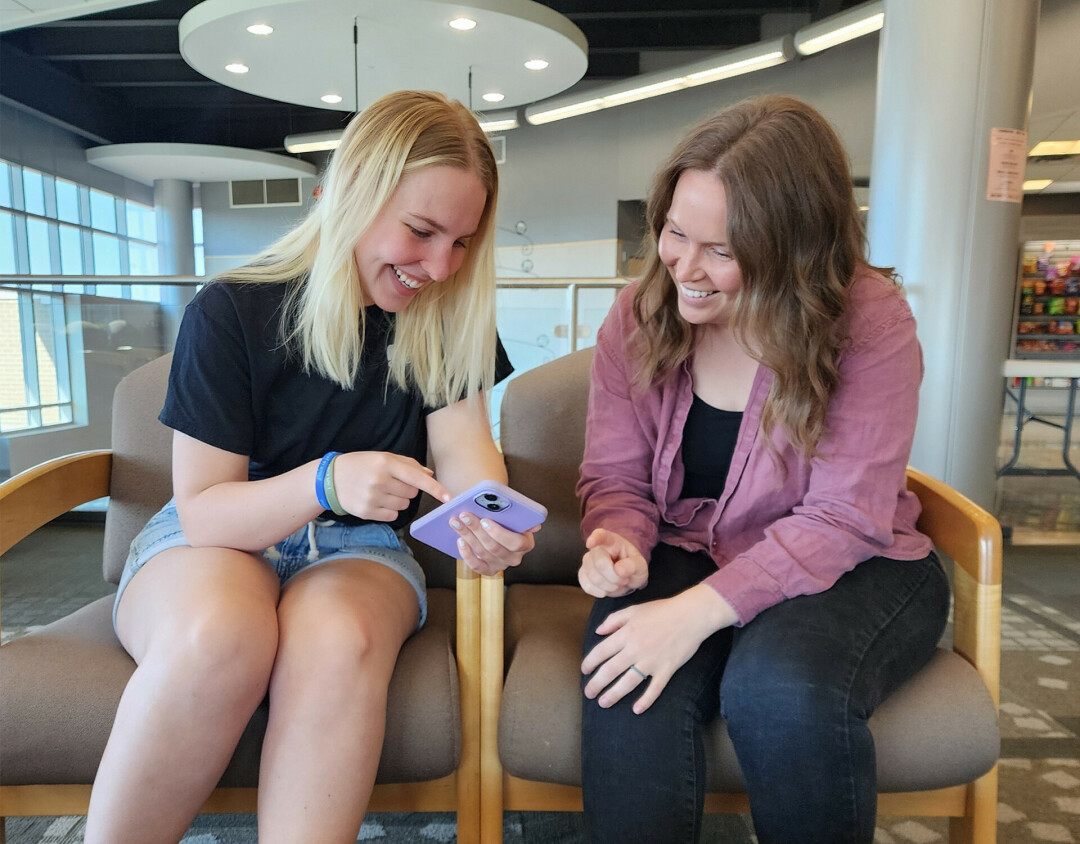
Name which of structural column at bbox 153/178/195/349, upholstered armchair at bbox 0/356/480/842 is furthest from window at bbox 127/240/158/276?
upholstered armchair at bbox 0/356/480/842

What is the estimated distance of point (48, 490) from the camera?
1244 millimetres

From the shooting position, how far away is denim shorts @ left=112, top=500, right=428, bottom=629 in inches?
45.6

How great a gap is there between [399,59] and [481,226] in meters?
5.37

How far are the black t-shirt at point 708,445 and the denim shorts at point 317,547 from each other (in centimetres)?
47

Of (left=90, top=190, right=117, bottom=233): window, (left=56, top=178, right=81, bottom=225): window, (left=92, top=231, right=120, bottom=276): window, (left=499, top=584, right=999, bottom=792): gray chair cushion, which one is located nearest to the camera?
(left=499, top=584, right=999, bottom=792): gray chair cushion

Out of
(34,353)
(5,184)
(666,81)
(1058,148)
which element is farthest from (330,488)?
(5,184)

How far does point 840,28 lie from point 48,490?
5452 millimetres

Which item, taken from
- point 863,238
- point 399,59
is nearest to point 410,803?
point 863,238

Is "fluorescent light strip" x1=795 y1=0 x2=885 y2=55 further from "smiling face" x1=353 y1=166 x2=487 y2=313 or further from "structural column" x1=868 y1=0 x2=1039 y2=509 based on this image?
"smiling face" x1=353 y1=166 x2=487 y2=313

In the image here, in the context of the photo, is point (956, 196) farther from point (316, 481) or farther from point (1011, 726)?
point (316, 481)

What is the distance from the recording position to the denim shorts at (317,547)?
45.6 inches

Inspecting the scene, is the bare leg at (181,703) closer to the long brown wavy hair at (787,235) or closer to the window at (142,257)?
the long brown wavy hair at (787,235)

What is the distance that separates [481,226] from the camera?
121cm

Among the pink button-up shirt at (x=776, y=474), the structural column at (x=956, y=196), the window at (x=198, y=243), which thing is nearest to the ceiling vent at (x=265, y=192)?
the window at (x=198, y=243)
